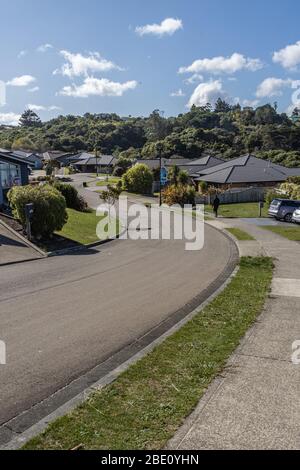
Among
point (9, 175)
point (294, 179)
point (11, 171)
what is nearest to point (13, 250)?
point (9, 175)

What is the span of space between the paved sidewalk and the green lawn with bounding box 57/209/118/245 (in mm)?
2987

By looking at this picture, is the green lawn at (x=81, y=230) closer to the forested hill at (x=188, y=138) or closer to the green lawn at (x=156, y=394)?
the green lawn at (x=156, y=394)

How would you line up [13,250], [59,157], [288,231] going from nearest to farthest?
[13,250] → [288,231] → [59,157]

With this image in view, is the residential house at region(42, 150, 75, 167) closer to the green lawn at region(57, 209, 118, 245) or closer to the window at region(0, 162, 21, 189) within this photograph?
the window at region(0, 162, 21, 189)

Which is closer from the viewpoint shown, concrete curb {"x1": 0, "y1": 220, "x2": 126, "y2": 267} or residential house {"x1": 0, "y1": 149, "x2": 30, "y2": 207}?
concrete curb {"x1": 0, "y1": 220, "x2": 126, "y2": 267}

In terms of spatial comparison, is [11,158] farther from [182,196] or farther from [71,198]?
[182,196]

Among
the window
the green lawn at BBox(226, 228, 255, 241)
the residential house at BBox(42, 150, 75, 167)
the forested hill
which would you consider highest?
the forested hill

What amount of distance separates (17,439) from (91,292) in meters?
7.62

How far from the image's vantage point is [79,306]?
1115 cm

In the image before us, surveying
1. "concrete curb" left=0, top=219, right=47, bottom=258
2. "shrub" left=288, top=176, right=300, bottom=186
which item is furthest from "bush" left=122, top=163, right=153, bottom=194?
"concrete curb" left=0, top=219, right=47, bottom=258

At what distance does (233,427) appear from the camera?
528cm

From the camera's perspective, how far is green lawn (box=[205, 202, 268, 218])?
123 feet

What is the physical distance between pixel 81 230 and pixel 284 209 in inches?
591

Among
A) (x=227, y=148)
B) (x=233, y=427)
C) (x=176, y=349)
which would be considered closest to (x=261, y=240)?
(x=176, y=349)
